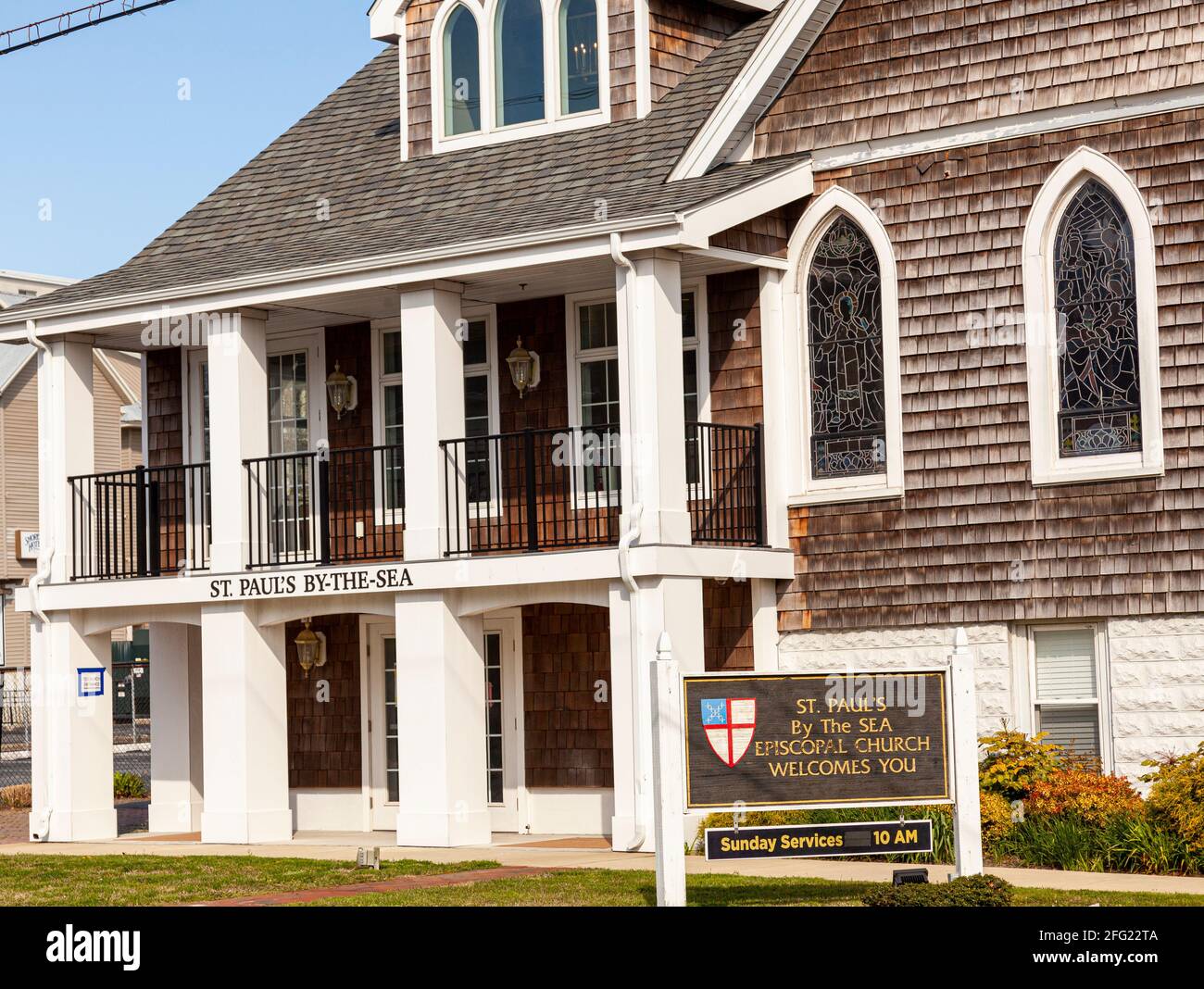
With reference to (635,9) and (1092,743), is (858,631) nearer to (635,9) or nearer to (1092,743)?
(1092,743)

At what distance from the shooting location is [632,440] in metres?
17.5

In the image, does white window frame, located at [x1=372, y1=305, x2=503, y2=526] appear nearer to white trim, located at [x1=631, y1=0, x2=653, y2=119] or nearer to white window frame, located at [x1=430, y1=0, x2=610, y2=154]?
white window frame, located at [x1=430, y1=0, x2=610, y2=154]

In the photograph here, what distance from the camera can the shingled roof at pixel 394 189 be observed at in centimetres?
1866

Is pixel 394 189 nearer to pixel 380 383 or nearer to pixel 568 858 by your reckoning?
pixel 380 383

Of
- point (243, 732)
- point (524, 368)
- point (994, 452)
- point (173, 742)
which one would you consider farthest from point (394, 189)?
point (994, 452)

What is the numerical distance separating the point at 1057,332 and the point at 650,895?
21.8 feet

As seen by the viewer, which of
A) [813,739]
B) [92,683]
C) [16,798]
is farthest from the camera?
[16,798]

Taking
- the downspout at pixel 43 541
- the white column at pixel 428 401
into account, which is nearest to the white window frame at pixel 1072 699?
the white column at pixel 428 401

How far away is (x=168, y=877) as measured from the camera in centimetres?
1627

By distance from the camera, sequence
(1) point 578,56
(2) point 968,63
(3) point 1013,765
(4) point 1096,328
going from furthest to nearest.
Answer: (1) point 578,56 → (2) point 968,63 → (4) point 1096,328 → (3) point 1013,765

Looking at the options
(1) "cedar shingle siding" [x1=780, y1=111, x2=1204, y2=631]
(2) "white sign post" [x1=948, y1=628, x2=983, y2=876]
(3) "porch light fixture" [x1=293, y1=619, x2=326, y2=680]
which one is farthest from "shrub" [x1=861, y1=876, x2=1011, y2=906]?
(3) "porch light fixture" [x1=293, y1=619, x2=326, y2=680]

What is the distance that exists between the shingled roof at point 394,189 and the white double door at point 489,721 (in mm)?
Result: 4065

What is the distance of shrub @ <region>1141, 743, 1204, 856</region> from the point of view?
14.8 meters

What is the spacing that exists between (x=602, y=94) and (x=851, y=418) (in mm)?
4446
